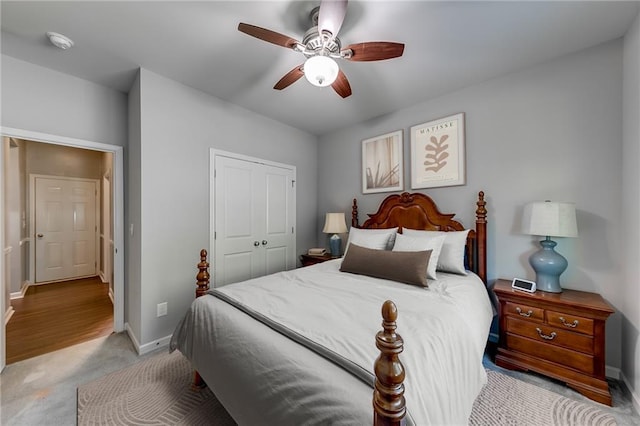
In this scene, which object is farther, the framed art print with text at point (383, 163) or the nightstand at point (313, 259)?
the nightstand at point (313, 259)

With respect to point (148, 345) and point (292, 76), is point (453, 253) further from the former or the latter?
point (148, 345)

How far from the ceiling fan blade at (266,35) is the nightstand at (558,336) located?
250cm

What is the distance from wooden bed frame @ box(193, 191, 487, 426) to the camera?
0.68 m

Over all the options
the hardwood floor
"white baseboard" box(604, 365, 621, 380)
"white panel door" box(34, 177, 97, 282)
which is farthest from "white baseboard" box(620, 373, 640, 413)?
"white panel door" box(34, 177, 97, 282)

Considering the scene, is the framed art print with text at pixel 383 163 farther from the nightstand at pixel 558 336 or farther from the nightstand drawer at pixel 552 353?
the nightstand drawer at pixel 552 353

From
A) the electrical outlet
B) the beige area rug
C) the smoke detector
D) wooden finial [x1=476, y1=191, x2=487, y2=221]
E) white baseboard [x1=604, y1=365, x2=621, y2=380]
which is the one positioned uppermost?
the smoke detector

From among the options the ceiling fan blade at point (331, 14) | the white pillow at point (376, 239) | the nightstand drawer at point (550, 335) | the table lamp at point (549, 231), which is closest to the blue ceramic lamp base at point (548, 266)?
the table lamp at point (549, 231)

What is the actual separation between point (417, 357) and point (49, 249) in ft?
21.2

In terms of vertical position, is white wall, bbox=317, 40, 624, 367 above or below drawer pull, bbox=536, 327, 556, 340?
above

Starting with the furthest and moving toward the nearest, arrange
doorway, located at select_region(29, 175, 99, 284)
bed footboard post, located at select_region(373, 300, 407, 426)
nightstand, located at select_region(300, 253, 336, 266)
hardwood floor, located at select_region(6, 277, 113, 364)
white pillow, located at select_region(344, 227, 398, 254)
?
1. doorway, located at select_region(29, 175, 99, 284)
2. nightstand, located at select_region(300, 253, 336, 266)
3. white pillow, located at select_region(344, 227, 398, 254)
4. hardwood floor, located at select_region(6, 277, 113, 364)
5. bed footboard post, located at select_region(373, 300, 407, 426)

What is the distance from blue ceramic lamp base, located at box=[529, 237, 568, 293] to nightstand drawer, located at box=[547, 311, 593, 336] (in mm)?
220

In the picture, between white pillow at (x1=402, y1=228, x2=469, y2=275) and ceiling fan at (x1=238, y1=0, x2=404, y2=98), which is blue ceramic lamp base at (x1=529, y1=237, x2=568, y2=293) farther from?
ceiling fan at (x1=238, y1=0, x2=404, y2=98)

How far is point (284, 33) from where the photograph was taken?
1.88 meters

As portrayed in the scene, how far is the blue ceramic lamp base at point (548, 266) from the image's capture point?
1.98 meters
